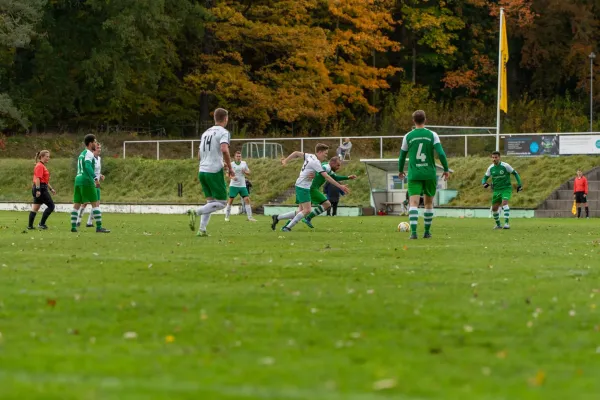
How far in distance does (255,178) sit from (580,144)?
14.3 meters

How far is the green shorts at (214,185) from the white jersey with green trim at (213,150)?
86 millimetres

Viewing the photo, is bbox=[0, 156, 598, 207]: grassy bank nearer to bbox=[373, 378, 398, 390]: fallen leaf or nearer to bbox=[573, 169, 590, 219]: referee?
bbox=[573, 169, 590, 219]: referee

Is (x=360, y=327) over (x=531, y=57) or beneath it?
beneath

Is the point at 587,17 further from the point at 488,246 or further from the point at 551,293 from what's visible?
the point at 551,293

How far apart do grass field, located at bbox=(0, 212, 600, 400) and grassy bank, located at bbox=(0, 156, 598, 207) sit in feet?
104

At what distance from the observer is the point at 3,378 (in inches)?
240

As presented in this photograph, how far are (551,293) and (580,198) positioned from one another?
32912 millimetres

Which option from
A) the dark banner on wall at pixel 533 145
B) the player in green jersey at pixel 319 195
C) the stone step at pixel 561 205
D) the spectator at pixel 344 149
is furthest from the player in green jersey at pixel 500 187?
the spectator at pixel 344 149

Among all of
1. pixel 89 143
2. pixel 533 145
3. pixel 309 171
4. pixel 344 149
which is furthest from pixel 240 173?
pixel 344 149

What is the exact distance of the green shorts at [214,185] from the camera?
2002 cm

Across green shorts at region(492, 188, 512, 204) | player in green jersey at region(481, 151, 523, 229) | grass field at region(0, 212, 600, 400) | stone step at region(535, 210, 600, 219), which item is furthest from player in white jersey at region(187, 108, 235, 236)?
stone step at region(535, 210, 600, 219)

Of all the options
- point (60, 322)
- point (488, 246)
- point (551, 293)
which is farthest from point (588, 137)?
point (60, 322)

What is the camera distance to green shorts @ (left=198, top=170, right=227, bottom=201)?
20.0 m

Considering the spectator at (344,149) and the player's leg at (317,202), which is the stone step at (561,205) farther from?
the player's leg at (317,202)
